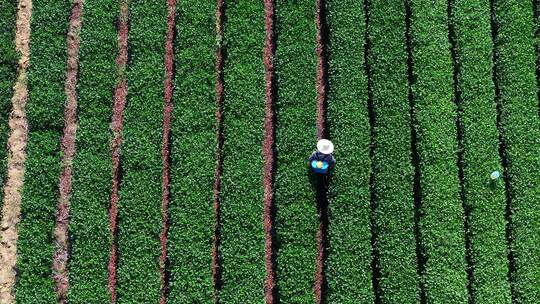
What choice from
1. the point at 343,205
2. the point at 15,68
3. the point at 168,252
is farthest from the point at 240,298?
the point at 15,68

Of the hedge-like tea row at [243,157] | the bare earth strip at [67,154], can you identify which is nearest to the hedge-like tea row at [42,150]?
the bare earth strip at [67,154]

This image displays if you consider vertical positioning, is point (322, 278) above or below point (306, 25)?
below

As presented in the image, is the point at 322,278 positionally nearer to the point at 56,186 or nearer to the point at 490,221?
the point at 490,221

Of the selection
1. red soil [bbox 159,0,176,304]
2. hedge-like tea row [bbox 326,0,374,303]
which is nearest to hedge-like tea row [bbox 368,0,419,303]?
hedge-like tea row [bbox 326,0,374,303]

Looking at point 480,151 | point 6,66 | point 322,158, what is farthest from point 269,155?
point 6,66

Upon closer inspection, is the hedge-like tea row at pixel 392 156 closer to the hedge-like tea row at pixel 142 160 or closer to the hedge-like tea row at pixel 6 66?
the hedge-like tea row at pixel 142 160

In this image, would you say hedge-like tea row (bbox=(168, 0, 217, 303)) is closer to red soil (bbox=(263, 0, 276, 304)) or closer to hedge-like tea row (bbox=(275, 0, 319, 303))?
red soil (bbox=(263, 0, 276, 304))

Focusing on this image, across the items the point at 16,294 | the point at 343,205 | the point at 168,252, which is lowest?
the point at 16,294
